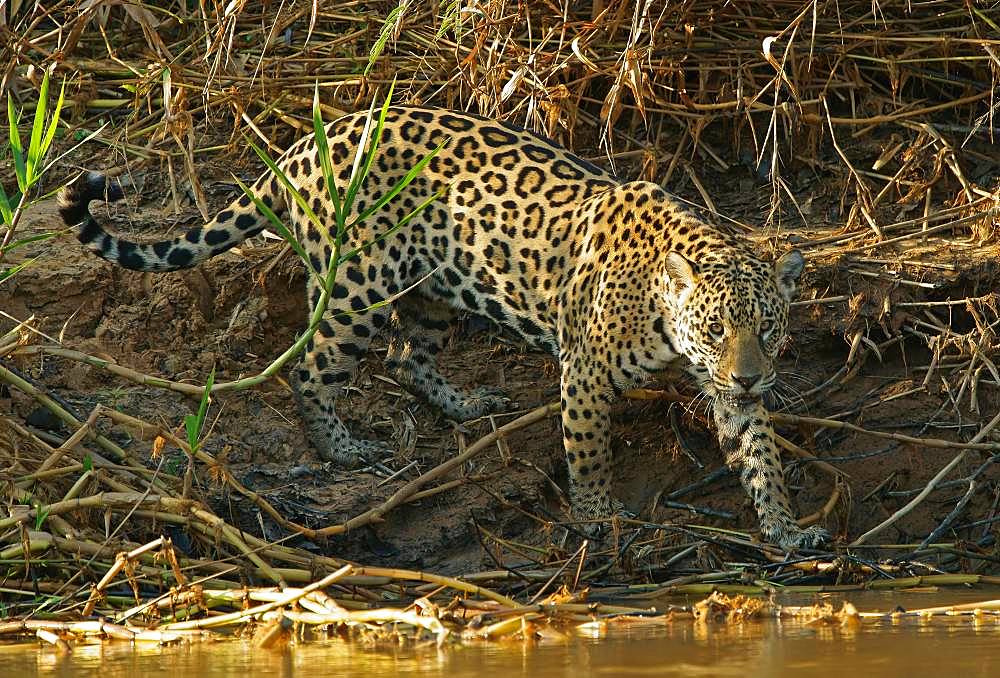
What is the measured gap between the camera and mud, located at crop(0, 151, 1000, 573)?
23.3 ft

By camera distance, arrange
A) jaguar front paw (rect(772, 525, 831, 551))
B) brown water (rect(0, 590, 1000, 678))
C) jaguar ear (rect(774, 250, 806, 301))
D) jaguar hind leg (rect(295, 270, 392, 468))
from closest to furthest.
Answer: brown water (rect(0, 590, 1000, 678))
jaguar front paw (rect(772, 525, 831, 551))
jaguar ear (rect(774, 250, 806, 301))
jaguar hind leg (rect(295, 270, 392, 468))

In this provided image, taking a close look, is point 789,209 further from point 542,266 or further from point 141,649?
point 141,649

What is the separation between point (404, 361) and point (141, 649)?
3.42 m

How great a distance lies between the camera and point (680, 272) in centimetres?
689

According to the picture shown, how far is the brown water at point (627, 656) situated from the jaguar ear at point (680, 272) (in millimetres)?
1976

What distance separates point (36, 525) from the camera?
5.75 metres

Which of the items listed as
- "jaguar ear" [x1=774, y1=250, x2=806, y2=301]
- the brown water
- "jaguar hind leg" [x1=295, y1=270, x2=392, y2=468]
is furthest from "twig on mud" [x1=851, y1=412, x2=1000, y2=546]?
"jaguar hind leg" [x1=295, y1=270, x2=392, y2=468]

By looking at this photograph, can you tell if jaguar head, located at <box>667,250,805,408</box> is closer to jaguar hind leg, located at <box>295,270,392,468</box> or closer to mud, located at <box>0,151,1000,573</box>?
mud, located at <box>0,151,1000,573</box>

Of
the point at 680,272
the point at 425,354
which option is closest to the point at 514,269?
the point at 425,354

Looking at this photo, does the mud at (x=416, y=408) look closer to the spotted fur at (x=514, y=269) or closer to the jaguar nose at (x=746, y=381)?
the spotted fur at (x=514, y=269)

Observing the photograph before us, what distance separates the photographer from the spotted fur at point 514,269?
705cm

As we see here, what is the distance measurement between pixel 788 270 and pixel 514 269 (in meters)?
1.44

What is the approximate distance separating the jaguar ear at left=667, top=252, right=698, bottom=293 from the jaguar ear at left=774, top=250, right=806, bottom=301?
383 millimetres

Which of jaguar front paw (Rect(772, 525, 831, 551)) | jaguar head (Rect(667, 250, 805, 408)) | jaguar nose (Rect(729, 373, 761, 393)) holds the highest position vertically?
jaguar head (Rect(667, 250, 805, 408))
